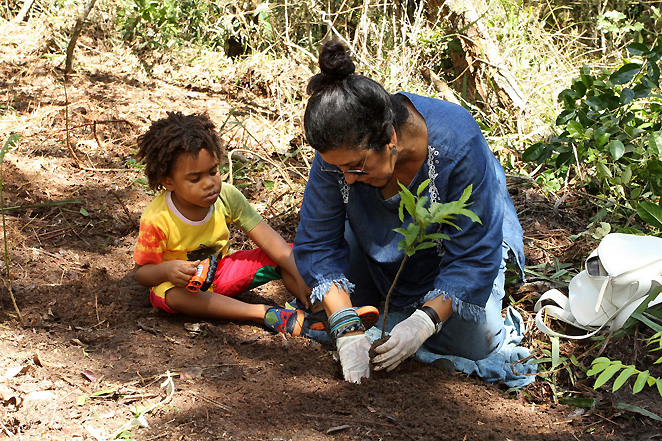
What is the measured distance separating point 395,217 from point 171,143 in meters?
0.90

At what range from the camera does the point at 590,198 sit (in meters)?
3.16

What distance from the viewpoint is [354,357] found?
2.12 meters

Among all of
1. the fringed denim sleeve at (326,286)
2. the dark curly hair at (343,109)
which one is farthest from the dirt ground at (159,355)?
the dark curly hair at (343,109)

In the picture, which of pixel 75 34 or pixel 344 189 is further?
pixel 75 34

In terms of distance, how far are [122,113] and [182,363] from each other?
101 inches

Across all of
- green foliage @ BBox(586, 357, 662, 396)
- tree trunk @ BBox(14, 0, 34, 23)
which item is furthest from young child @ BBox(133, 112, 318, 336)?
tree trunk @ BBox(14, 0, 34, 23)

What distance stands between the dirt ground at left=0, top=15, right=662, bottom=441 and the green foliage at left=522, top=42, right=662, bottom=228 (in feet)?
0.77

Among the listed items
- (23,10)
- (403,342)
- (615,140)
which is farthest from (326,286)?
(23,10)

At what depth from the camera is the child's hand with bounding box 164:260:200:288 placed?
7.62 ft

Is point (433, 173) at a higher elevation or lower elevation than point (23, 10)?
lower

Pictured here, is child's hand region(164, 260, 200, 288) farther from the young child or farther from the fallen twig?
the fallen twig

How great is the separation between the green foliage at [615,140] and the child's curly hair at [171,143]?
1770 mm

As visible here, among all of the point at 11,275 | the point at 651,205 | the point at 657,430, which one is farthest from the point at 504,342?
the point at 11,275

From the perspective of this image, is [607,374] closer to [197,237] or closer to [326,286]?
[326,286]
